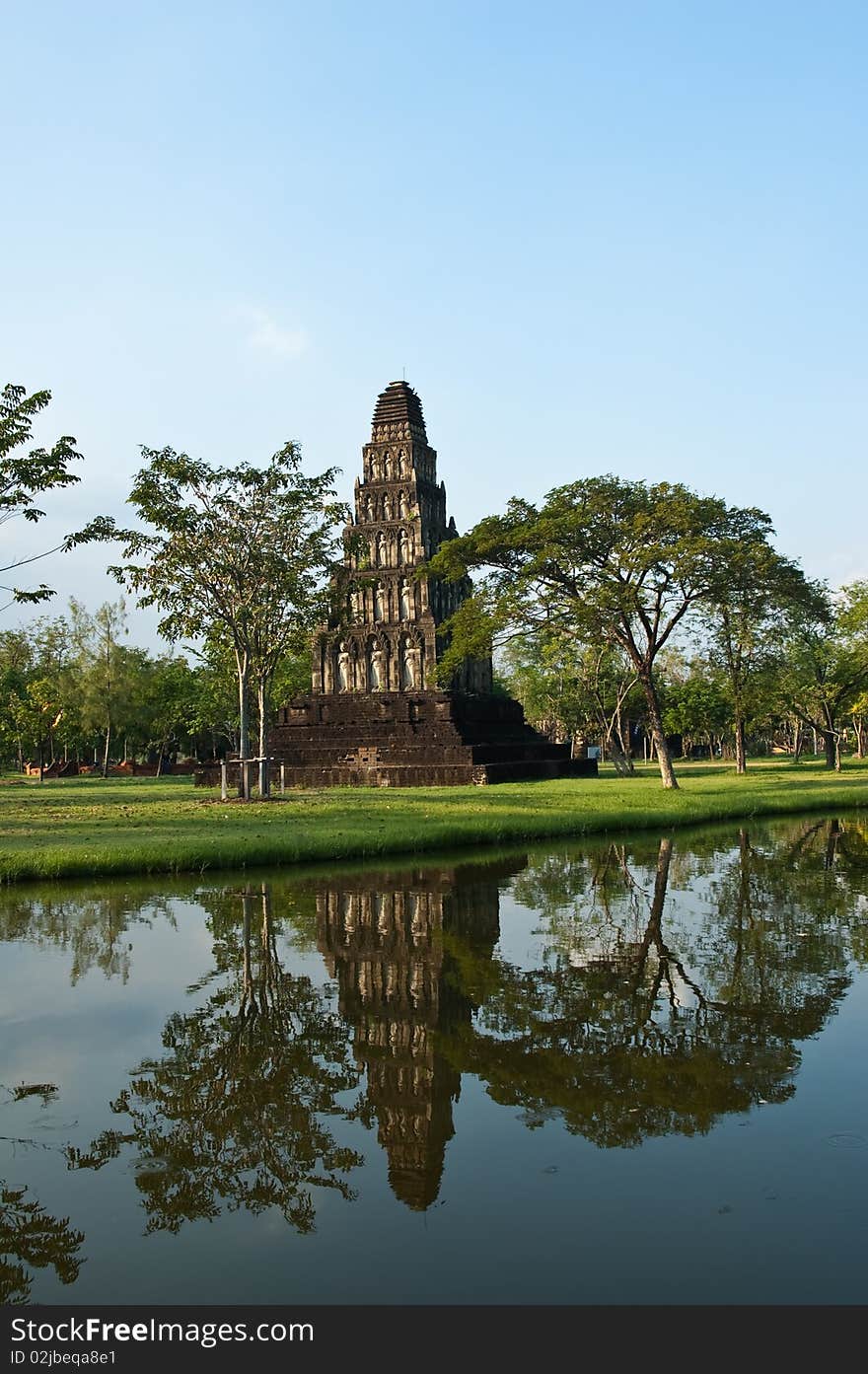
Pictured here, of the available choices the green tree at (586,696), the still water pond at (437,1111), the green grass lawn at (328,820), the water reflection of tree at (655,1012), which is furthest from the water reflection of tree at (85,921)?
the green tree at (586,696)

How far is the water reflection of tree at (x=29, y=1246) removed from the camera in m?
4.48

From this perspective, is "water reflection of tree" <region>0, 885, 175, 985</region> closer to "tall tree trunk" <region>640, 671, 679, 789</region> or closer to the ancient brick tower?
"tall tree trunk" <region>640, 671, 679, 789</region>

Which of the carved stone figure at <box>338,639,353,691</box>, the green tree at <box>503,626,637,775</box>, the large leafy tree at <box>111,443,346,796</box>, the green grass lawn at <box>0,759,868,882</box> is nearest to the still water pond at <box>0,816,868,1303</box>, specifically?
the green grass lawn at <box>0,759,868,882</box>

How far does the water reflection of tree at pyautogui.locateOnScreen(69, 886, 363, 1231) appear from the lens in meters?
5.30

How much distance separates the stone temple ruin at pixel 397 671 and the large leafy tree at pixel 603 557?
5.75 metres

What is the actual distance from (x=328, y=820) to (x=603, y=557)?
17.9 m

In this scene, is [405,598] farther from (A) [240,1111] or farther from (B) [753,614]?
(A) [240,1111]

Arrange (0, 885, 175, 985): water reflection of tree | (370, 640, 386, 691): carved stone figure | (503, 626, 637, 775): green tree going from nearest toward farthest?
1. (0, 885, 175, 985): water reflection of tree
2. (370, 640, 386, 691): carved stone figure
3. (503, 626, 637, 775): green tree

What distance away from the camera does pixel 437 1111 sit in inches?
250

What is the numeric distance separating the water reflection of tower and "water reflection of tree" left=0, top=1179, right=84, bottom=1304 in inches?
63.4

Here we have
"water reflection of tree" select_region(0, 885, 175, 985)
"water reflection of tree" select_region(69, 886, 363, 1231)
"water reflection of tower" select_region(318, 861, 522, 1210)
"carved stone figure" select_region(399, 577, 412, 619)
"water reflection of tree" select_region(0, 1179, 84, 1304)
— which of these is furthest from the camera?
"carved stone figure" select_region(399, 577, 412, 619)
